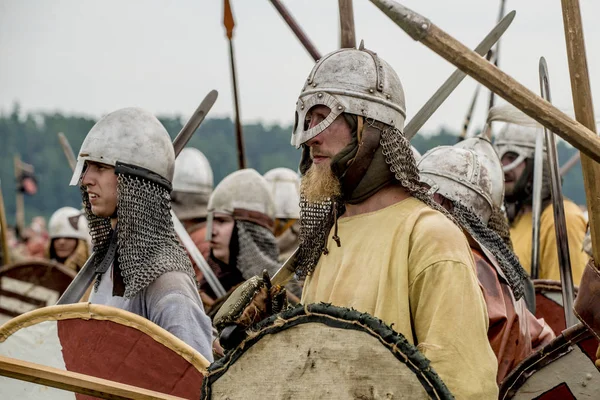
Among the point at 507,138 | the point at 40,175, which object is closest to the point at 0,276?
the point at 507,138

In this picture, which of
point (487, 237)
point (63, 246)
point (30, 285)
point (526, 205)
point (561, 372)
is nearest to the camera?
point (561, 372)

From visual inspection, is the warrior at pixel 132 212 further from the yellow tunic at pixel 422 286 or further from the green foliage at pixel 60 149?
the green foliage at pixel 60 149

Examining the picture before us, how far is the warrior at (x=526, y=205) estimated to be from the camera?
861 cm

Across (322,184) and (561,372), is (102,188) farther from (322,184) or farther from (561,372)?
(561,372)

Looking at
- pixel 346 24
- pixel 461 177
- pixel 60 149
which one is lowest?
pixel 60 149

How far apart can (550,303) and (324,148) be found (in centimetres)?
297

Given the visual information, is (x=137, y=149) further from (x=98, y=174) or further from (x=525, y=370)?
(x=525, y=370)

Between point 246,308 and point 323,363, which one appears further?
point 246,308

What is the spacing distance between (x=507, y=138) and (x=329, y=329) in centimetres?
646

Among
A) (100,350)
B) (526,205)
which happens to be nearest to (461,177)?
(100,350)

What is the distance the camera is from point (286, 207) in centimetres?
1285

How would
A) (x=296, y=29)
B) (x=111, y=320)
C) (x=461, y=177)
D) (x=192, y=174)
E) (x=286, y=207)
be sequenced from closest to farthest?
(x=111, y=320)
(x=461, y=177)
(x=296, y=29)
(x=192, y=174)
(x=286, y=207)

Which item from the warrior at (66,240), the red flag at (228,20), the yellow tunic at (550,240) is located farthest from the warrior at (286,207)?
the red flag at (228,20)

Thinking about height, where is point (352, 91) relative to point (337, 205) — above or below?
above
